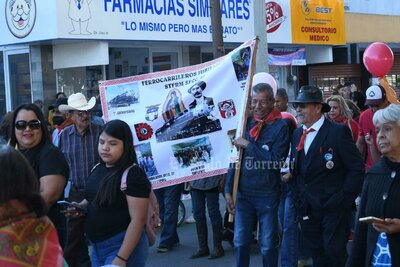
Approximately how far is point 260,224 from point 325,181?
0.88m

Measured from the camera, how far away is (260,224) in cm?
614

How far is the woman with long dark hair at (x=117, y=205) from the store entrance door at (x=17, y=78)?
32.5 feet

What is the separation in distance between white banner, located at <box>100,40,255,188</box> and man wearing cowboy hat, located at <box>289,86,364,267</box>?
3.78 feet

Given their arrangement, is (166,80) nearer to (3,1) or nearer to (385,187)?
(385,187)

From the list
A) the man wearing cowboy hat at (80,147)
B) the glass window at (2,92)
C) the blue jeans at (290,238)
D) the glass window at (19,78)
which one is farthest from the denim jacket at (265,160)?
the glass window at (2,92)

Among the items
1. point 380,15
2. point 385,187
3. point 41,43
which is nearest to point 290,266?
point 385,187

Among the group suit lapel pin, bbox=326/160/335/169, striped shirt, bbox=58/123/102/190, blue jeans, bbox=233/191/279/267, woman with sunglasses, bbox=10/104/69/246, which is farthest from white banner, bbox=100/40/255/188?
woman with sunglasses, bbox=10/104/69/246

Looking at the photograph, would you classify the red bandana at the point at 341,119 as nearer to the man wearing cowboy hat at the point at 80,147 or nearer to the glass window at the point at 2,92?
the man wearing cowboy hat at the point at 80,147

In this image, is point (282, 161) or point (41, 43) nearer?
point (282, 161)

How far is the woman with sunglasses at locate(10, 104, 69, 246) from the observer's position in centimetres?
438

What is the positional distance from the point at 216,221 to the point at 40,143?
365 centimetres

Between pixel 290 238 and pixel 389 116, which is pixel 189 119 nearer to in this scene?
pixel 290 238

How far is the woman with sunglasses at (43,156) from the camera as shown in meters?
4.38

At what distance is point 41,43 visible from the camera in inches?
523
